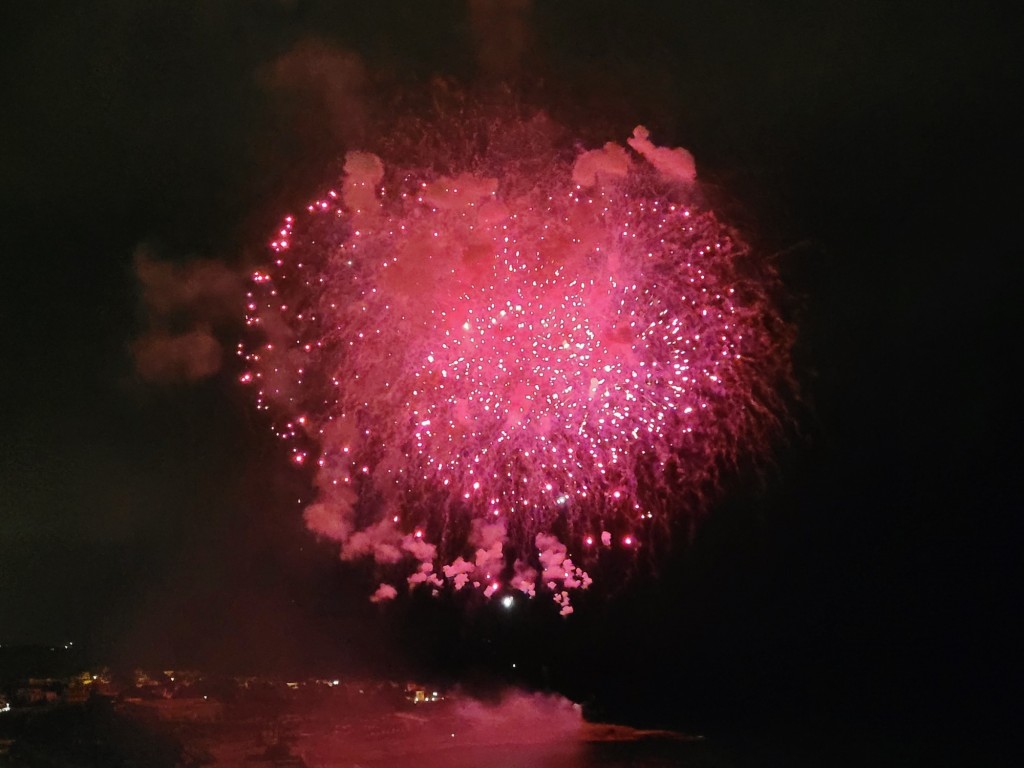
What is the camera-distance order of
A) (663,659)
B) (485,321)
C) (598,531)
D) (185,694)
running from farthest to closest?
(663,659)
(185,694)
(598,531)
(485,321)

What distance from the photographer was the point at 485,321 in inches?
380

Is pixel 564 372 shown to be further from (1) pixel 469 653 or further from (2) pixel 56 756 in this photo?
(1) pixel 469 653

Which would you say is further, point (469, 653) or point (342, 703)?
point (469, 653)

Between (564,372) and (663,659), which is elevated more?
(564,372)

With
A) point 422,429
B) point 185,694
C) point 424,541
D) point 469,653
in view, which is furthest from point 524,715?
point 422,429

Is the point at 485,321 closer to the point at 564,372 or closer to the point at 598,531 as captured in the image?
the point at 564,372

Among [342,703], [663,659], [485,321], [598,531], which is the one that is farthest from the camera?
[663,659]

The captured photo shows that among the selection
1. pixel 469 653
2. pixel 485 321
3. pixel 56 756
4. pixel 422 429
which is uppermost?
pixel 485 321

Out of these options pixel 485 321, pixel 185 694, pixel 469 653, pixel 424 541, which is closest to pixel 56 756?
pixel 424 541

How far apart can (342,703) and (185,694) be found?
3284mm

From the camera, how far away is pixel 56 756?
11.8 meters

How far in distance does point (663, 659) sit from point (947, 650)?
20.6 ft

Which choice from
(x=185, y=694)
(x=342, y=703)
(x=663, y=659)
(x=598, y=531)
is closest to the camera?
(x=598, y=531)

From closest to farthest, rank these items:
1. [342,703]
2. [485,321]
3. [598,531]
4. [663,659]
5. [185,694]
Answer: [485,321], [598,531], [185,694], [342,703], [663,659]
